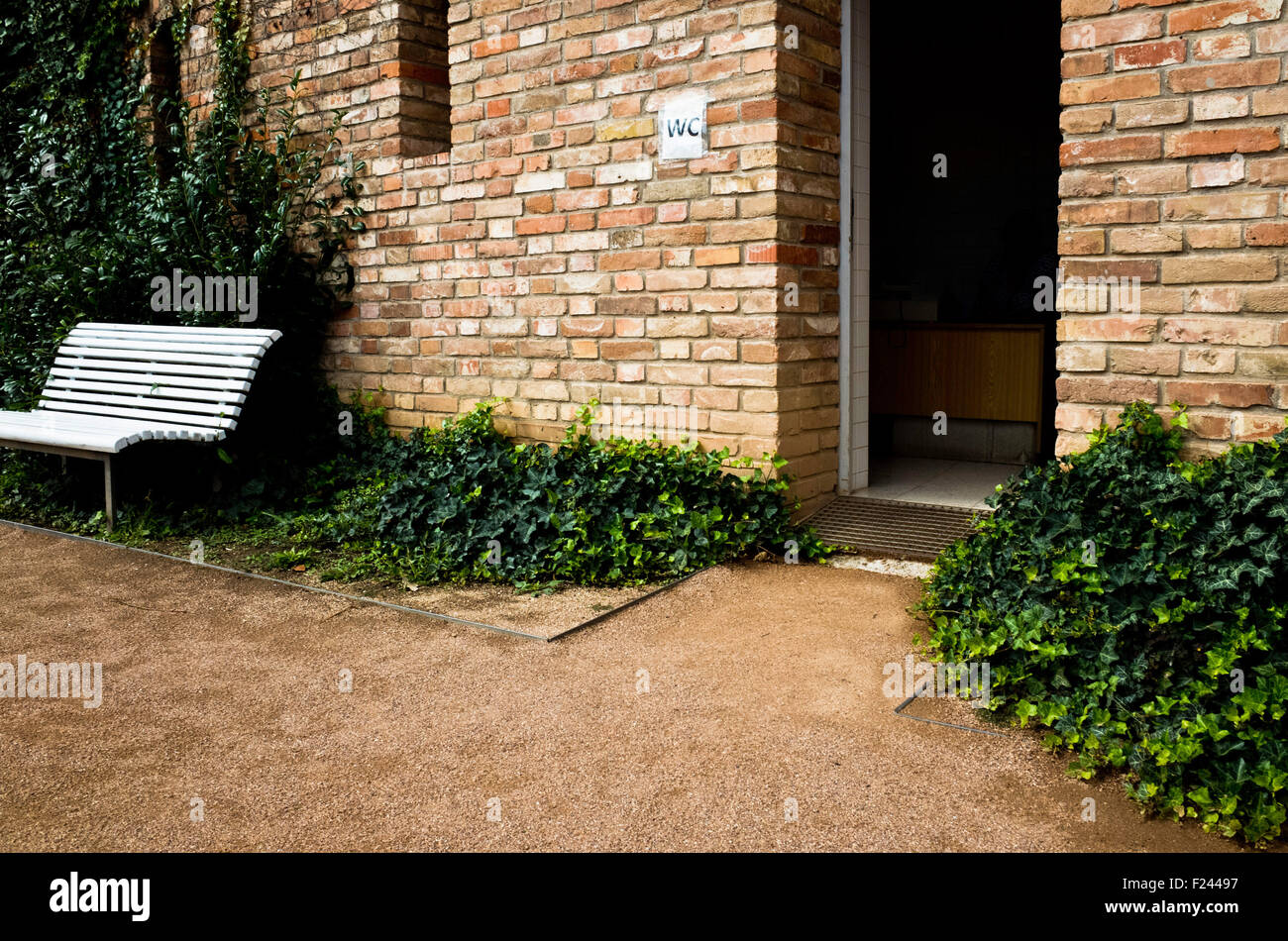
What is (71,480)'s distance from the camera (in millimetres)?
6738

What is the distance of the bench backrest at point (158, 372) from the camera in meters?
6.22

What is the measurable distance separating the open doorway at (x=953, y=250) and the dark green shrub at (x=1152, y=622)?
183 cm

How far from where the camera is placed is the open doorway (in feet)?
20.2

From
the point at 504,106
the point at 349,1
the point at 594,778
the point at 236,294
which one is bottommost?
the point at 594,778

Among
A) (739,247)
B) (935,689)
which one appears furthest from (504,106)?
(935,689)

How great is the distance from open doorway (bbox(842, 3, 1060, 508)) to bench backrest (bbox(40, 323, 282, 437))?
3.37 metres

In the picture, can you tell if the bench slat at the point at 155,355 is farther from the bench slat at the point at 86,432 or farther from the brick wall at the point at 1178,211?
the brick wall at the point at 1178,211

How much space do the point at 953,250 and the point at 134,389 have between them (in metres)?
6.37

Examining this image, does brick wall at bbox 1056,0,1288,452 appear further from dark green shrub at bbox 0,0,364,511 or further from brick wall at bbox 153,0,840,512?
dark green shrub at bbox 0,0,364,511

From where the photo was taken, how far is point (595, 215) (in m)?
5.55

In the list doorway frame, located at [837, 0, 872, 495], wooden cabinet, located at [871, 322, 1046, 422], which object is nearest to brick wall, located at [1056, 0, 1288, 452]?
doorway frame, located at [837, 0, 872, 495]

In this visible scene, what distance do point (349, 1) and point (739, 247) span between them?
329 centimetres

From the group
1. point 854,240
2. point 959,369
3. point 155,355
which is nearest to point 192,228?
point 155,355

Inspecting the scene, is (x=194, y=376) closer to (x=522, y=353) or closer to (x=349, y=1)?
(x=522, y=353)
